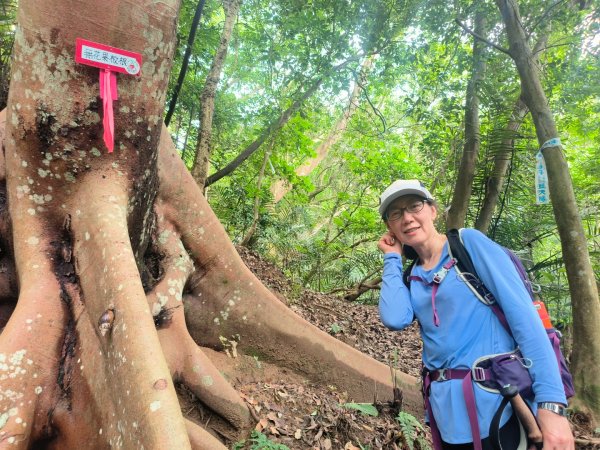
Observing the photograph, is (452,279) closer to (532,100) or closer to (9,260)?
(9,260)

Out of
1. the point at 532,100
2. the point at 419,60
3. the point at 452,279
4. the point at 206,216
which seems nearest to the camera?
the point at 452,279

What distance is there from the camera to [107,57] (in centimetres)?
249

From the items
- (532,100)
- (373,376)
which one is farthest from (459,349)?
(532,100)

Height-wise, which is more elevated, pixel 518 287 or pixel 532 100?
pixel 532 100

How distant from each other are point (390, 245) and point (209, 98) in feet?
15.2

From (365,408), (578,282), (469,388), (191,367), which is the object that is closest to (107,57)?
(191,367)

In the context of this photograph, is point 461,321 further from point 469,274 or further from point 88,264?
point 88,264

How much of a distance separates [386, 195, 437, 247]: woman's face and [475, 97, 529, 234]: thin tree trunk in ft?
17.4

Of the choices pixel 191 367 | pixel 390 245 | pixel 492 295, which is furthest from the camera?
pixel 191 367

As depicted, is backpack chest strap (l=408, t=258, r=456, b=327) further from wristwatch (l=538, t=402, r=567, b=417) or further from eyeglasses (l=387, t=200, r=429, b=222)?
wristwatch (l=538, t=402, r=567, b=417)

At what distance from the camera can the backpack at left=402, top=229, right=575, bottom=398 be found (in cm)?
224

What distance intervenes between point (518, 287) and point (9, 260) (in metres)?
3.25

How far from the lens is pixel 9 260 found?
3.02m

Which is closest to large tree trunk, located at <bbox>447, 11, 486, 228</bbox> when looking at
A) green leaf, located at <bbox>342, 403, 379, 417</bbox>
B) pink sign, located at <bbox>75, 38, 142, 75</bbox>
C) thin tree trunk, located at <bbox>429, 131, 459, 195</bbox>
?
thin tree trunk, located at <bbox>429, 131, 459, 195</bbox>
